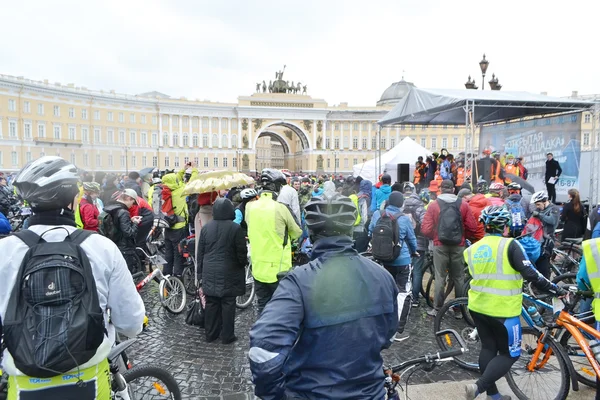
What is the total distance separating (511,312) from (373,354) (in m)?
2.22

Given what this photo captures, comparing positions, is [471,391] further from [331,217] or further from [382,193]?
[382,193]

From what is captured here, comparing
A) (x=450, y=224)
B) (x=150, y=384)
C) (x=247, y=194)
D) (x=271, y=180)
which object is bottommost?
(x=150, y=384)

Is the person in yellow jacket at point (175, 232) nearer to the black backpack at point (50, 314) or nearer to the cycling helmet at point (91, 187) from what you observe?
the cycling helmet at point (91, 187)

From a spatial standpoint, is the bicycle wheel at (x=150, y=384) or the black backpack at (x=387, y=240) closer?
the bicycle wheel at (x=150, y=384)

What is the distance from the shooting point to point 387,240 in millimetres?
5953

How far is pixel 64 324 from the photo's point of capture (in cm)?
185

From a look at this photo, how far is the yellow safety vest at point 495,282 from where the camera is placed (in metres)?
3.62

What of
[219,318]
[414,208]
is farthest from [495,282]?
[414,208]

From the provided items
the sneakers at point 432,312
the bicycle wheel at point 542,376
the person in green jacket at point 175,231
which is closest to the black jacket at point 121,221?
the person in green jacket at point 175,231

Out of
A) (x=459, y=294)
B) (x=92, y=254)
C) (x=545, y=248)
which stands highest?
(x=92, y=254)

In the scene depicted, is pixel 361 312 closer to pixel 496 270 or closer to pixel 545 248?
pixel 496 270

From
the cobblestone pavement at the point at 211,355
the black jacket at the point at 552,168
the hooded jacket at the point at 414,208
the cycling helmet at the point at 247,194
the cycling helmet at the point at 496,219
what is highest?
the black jacket at the point at 552,168

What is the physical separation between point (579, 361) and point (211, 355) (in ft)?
12.7

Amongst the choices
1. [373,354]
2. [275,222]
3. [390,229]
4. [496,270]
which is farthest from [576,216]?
[373,354]
